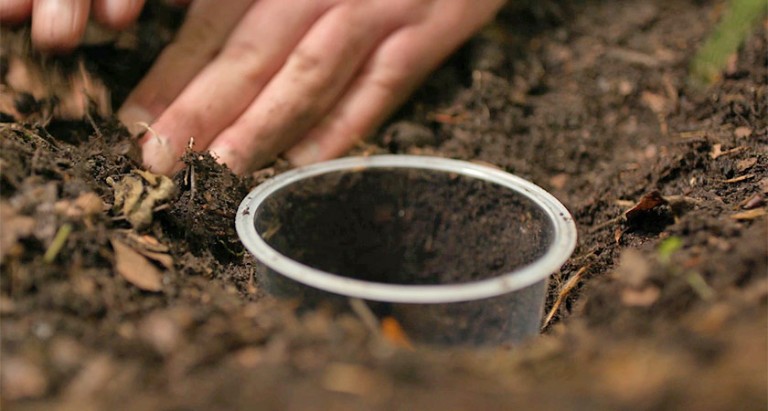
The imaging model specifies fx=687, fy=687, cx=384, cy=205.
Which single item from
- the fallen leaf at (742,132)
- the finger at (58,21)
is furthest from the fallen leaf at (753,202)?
the finger at (58,21)

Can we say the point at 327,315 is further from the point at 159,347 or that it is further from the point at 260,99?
the point at 260,99

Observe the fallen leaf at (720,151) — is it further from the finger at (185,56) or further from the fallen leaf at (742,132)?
the finger at (185,56)

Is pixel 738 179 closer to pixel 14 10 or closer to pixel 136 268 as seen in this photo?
pixel 136 268

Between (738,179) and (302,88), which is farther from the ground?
(302,88)

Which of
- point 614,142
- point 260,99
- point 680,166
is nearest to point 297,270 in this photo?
point 260,99

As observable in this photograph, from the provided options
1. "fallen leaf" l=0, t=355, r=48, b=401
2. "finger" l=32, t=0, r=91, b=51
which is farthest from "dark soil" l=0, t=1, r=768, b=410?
"finger" l=32, t=0, r=91, b=51

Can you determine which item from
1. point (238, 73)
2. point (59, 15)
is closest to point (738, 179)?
point (238, 73)

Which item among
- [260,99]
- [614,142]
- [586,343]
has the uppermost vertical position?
[260,99]
